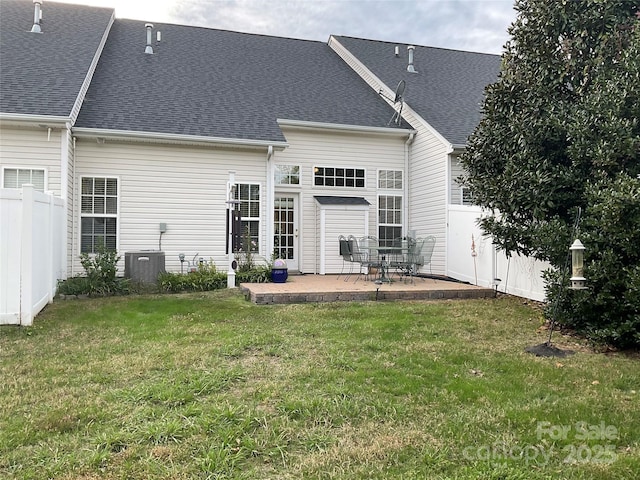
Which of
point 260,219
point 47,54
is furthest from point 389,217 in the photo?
point 47,54

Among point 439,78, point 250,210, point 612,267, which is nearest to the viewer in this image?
point 612,267

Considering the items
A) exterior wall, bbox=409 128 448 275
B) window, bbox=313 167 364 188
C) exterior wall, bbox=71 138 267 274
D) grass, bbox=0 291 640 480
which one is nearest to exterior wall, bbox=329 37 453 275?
exterior wall, bbox=409 128 448 275

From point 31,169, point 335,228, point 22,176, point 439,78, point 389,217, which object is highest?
point 439,78

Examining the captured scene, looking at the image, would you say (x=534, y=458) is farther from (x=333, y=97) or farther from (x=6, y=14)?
(x=6, y=14)

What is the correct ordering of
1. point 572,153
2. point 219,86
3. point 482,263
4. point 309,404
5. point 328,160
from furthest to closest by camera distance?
point 219,86 → point 328,160 → point 482,263 → point 572,153 → point 309,404

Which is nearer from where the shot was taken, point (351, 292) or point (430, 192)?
point (351, 292)

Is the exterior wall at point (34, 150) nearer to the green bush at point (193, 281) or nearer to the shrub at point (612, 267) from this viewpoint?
the green bush at point (193, 281)

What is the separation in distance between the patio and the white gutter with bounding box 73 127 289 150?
3.03 meters

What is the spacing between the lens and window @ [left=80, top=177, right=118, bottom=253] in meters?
9.15

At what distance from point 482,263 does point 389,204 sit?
3.46m

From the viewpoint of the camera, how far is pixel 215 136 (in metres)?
9.52

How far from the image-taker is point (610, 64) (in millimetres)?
5598

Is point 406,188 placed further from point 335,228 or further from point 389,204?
point 335,228

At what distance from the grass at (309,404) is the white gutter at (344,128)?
632cm
